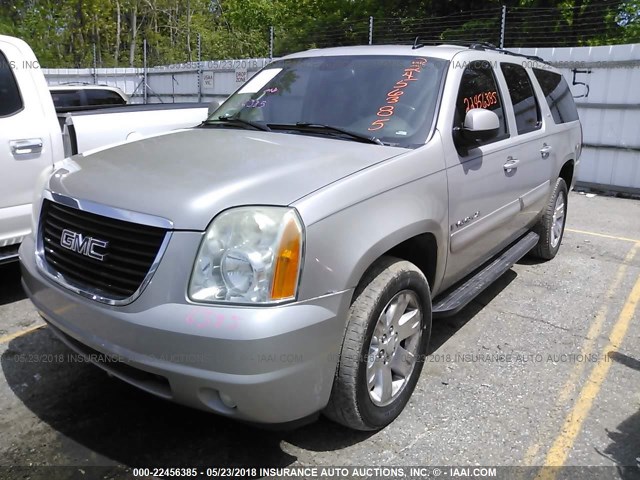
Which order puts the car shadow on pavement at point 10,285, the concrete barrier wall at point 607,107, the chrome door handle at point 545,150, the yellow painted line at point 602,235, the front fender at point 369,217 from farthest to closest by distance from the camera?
the concrete barrier wall at point 607,107, the yellow painted line at point 602,235, the chrome door handle at point 545,150, the car shadow on pavement at point 10,285, the front fender at point 369,217

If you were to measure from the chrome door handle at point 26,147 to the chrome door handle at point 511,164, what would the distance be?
3.52 m

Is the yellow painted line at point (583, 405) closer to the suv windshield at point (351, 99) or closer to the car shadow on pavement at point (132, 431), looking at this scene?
the car shadow on pavement at point (132, 431)

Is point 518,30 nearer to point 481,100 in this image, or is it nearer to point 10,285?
point 481,100

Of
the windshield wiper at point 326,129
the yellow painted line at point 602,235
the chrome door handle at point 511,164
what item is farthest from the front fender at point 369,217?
the yellow painted line at point 602,235

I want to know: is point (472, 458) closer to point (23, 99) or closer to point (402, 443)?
point (402, 443)

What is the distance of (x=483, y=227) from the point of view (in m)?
3.79

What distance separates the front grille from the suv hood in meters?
0.09

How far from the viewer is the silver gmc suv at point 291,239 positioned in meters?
2.27

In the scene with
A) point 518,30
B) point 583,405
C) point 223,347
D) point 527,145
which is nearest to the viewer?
point 223,347

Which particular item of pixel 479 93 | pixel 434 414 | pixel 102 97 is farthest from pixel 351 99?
pixel 102 97

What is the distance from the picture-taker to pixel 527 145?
4.46 m

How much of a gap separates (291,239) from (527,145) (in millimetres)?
2879

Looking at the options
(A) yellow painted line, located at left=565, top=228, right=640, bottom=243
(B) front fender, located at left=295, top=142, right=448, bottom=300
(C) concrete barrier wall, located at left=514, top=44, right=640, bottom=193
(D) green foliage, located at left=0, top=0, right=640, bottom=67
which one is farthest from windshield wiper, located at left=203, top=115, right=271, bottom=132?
(D) green foliage, located at left=0, top=0, right=640, bottom=67

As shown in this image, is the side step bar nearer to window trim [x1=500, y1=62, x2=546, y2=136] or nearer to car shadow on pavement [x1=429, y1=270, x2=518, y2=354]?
car shadow on pavement [x1=429, y1=270, x2=518, y2=354]
